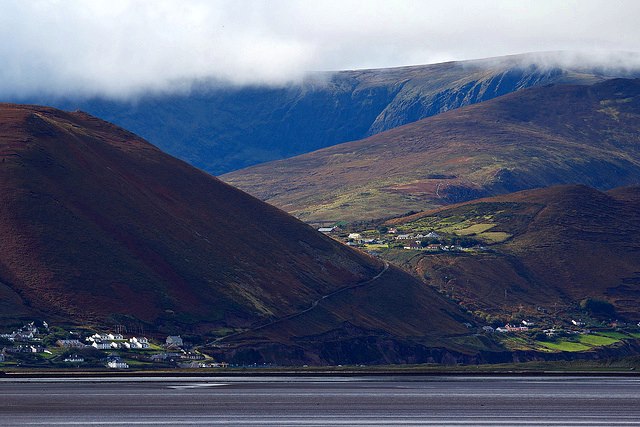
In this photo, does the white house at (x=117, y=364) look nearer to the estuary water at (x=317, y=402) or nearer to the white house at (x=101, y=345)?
the white house at (x=101, y=345)

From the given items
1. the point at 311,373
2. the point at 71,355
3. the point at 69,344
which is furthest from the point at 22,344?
the point at 311,373

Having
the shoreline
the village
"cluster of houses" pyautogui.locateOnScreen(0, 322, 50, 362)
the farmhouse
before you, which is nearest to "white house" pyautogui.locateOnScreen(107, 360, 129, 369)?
the village

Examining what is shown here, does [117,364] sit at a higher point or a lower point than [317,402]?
lower

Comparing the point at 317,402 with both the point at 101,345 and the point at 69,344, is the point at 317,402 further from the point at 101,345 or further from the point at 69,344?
the point at 69,344

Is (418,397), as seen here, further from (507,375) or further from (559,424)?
(507,375)

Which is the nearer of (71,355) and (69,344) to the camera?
(71,355)

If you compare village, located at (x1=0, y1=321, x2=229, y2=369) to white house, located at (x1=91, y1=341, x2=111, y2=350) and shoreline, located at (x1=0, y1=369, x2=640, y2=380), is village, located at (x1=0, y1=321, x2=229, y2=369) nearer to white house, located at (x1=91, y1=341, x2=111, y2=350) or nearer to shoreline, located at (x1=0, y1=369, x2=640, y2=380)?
white house, located at (x1=91, y1=341, x2=111, y2=350)

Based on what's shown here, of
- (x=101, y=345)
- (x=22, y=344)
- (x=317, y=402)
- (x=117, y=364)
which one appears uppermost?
(x=317, y=402)

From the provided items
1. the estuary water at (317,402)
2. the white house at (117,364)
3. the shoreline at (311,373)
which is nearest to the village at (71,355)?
the white house at (117,364)

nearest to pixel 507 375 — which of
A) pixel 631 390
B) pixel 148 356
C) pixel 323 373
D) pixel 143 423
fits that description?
pixel 323 373
